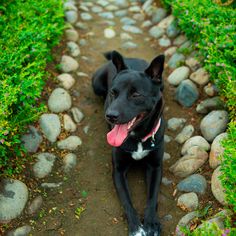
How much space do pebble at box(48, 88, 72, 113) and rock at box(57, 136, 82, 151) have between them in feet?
1.58

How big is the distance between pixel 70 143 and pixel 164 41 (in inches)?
110

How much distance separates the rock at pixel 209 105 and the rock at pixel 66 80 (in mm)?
1901

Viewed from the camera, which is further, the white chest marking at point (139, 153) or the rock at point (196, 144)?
the rock at point (196, 144)

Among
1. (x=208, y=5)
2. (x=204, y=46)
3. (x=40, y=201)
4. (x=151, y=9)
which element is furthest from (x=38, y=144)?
(x=151, y=9)

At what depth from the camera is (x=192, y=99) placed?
16.8 ft

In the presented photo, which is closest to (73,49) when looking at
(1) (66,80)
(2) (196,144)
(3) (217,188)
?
(1) (66,80)

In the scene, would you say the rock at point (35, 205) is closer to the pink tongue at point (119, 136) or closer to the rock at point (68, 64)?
the pink tongue at point (119, 136)

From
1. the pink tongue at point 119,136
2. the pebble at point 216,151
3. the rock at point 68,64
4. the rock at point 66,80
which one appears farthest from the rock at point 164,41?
the pink tongue at point 119,136

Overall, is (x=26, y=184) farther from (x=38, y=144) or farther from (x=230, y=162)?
(x=230, y=162)

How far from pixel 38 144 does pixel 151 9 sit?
161 inches

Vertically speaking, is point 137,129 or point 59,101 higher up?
point 137,129

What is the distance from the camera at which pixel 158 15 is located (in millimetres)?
7043

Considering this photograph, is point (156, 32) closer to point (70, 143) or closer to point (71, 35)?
point (71, 35)

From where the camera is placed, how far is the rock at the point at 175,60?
19.0 feet
